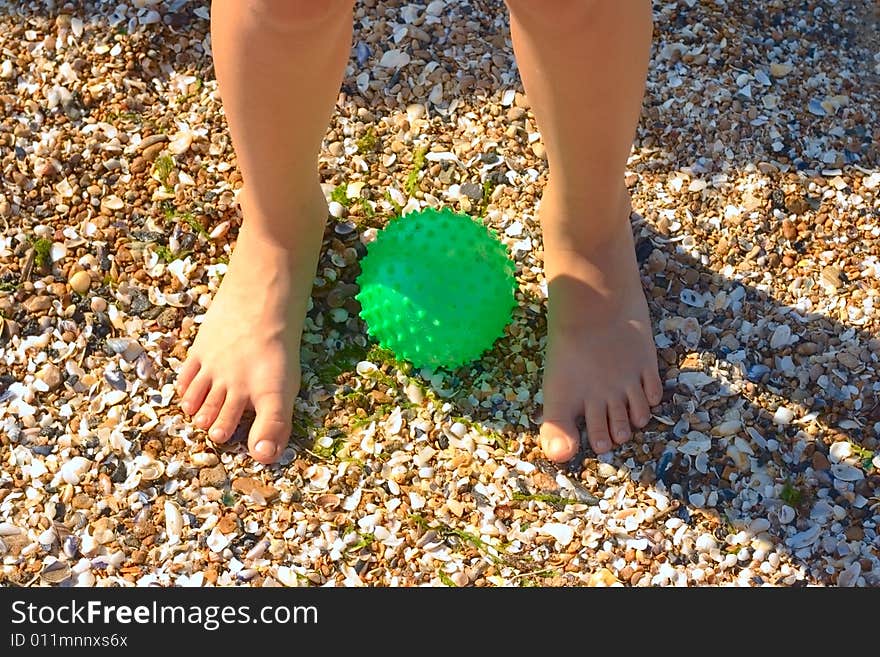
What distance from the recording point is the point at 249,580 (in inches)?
80.4

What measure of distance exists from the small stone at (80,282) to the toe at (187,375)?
1.14ft

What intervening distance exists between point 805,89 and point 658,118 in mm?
417

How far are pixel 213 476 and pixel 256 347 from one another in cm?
30

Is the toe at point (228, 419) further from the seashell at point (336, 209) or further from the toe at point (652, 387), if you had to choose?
the toe at point (652, 387)

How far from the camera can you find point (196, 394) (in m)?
2.20

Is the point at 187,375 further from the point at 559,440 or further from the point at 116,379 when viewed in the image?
the point at 559,440

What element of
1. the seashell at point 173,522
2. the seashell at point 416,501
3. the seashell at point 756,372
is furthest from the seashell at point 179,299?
the seashell at point 756,372

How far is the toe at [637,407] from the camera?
2191 millimetres

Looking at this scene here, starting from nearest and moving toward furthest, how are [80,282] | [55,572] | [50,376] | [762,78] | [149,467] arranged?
[55,572] < [149,467] < [50,376] < [80,282] < [762,78]

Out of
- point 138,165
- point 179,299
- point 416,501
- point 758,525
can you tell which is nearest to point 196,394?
point 179,299

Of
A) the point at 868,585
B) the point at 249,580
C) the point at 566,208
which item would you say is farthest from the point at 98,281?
the point at 868,585

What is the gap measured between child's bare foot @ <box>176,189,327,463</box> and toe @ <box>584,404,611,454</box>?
0.65 meters

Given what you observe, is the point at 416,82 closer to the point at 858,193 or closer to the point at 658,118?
the point at 658,118

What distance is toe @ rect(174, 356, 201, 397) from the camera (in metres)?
2.22
